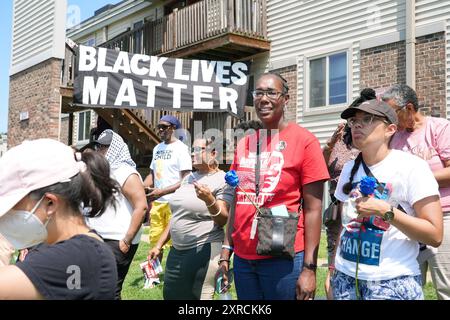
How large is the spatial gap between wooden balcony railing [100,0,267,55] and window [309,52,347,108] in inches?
82.3

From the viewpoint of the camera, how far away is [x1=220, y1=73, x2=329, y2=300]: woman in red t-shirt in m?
2.96

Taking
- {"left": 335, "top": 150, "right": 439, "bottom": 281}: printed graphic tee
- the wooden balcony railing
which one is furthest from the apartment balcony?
{"left": 335, "top": 150, "right": 439, "bottom": 281}: printed graphic tee

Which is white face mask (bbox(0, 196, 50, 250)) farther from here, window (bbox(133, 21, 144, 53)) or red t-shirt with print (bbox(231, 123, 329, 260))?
window (bbox(133, 21, 144, 53))

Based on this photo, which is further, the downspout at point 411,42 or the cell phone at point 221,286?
the downspout at point 411,42

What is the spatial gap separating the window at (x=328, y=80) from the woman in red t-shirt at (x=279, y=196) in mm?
8913

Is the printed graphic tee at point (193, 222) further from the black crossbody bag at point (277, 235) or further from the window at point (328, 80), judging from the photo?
the window at point (328, 80)

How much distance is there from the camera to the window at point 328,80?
1188cm

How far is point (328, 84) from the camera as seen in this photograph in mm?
12172

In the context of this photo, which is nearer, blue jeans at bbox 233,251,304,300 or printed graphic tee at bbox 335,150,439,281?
printed graphic tee at bbox 335,150,439,281

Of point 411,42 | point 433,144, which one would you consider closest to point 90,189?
point 433,144

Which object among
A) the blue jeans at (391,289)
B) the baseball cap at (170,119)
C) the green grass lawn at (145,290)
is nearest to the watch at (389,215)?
the blue jeans at (391,289)

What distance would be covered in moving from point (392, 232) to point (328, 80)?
9992mm

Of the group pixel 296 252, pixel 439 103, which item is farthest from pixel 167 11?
pixel 296 252
